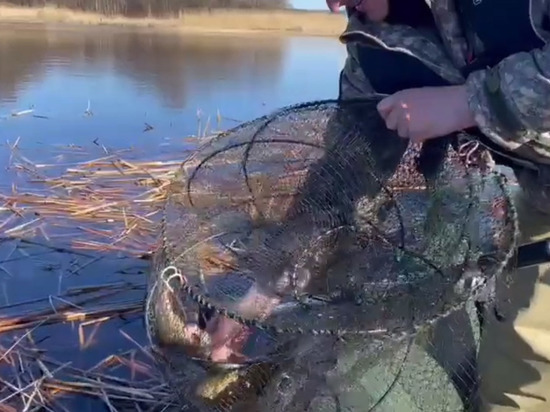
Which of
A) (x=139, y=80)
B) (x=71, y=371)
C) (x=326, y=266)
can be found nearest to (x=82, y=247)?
(x=71, y=371)

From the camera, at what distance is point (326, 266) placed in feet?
7.00

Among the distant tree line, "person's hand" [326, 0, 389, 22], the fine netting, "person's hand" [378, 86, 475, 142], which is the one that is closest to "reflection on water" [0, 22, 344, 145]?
the distant tree line

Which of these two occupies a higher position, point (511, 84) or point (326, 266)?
point (511, 84)

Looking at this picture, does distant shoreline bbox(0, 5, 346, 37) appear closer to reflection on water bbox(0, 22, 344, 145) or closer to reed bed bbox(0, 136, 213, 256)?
reflection on water bbox(0, 22, 344, 145)

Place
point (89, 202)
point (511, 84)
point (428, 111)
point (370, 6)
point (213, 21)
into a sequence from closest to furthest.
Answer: point (511, 84), point (428, 111), point (370, 6), point (89, 202), point (213, 21)

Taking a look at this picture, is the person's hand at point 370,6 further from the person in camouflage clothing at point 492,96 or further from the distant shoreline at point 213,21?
the distant shoreline at point 213,21

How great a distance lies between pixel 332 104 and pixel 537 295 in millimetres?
658

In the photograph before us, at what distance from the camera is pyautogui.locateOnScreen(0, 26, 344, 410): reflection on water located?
3293 mm

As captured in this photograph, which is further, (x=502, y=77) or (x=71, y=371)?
(x=71, y=371)

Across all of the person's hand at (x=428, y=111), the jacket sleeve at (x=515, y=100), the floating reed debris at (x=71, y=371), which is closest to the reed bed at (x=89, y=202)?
the floating reed debris at (x=71, y=371)

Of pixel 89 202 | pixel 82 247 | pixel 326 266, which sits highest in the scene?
pixel 326 266

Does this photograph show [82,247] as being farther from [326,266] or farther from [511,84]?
[511,84]

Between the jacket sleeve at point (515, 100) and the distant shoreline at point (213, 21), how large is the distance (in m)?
17.4

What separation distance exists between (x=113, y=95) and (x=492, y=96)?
7.27 meters
